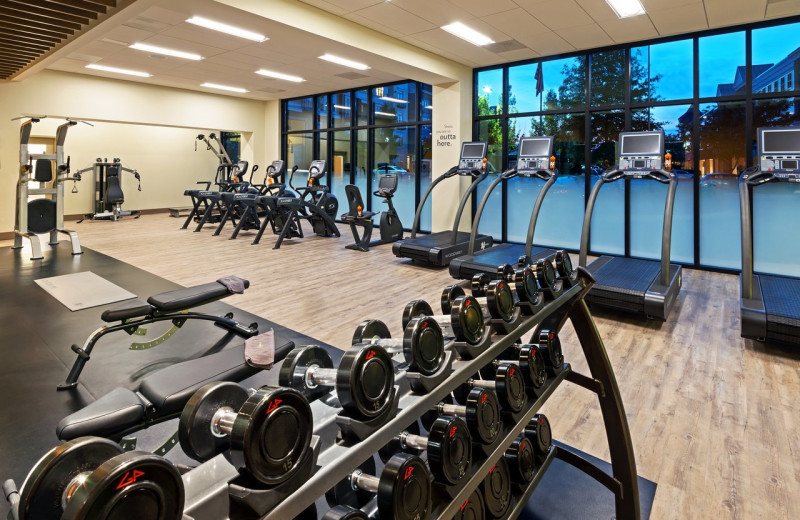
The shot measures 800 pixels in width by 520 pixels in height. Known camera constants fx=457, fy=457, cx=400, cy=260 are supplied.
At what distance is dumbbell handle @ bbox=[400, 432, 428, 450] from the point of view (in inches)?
45.1

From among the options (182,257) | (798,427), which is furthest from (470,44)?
(798,427)

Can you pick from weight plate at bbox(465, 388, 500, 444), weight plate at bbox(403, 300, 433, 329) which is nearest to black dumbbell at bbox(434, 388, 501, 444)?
weight plate at bbox(465, 388, 500, 444)

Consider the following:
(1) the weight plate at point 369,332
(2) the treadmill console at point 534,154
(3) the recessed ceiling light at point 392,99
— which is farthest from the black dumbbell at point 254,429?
(3) the recessed ceiling light at point 392,99

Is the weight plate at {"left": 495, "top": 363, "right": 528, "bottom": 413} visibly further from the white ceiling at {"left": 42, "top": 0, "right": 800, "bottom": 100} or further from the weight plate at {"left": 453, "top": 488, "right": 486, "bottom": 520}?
the white ceiling at {"left": 42, "top": 0, "right": 800, "bottom": 100}

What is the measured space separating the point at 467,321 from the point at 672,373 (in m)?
2.45

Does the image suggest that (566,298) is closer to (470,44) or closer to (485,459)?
(485,459)

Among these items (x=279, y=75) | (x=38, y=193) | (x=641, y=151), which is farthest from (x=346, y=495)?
(x=279, y=75)

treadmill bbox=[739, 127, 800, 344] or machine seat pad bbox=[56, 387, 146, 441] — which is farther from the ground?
treadmill bbox=[739, 127, 800, 344]

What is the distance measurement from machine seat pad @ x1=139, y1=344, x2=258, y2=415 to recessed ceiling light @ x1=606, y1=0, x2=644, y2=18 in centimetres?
512

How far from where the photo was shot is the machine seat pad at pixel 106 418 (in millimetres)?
1625

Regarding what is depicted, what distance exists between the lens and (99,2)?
448 cm

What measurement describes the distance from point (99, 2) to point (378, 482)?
214 inches

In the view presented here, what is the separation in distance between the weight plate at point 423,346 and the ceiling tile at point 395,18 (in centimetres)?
484

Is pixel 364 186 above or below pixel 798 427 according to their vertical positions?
above
